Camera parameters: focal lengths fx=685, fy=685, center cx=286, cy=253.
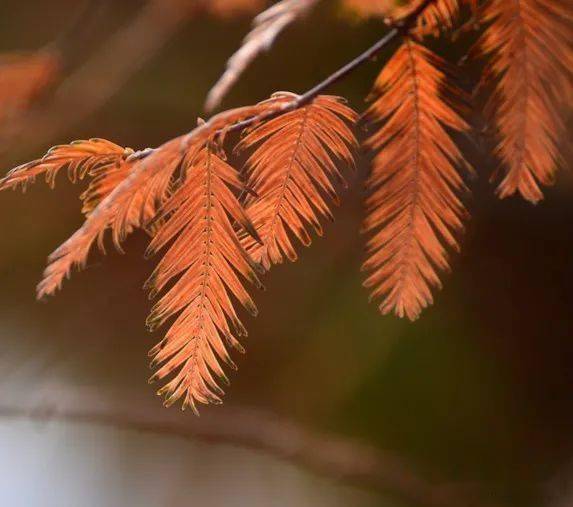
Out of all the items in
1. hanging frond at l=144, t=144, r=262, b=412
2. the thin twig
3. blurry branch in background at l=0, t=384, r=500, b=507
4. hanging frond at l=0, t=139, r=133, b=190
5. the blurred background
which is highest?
the thin twig

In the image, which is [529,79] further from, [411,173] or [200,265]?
[200,265]

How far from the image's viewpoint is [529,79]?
0.99ft

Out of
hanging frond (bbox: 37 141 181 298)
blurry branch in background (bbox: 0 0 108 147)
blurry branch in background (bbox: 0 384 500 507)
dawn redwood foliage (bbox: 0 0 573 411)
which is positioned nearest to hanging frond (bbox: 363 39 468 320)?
dawn redwood foliage (bbox: 0 0 573 411)

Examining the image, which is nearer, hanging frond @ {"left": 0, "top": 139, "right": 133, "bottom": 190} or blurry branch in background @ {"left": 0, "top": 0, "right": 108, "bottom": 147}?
hanging frond @ {"left": 0, "top": 139, "right": 133, "bottom": 190}

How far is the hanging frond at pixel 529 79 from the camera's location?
0.30 meters

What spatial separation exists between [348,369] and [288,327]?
0.12 meters

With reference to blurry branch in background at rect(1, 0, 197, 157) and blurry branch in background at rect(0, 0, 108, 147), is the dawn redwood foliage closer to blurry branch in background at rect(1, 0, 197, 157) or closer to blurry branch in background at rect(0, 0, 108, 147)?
blurry branch in background at rect(0, 0, 108, 147)

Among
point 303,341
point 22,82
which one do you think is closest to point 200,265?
point 22,82

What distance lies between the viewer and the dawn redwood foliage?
300 millimetres

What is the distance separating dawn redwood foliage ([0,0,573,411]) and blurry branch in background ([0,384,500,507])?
0.76 meters

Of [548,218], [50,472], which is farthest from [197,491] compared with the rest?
[548,218]

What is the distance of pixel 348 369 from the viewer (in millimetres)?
1086

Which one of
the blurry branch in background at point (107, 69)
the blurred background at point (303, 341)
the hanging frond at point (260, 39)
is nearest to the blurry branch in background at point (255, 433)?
the blurred background at point (303, 341)

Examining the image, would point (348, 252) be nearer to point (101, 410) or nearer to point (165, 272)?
point (101, 410)
